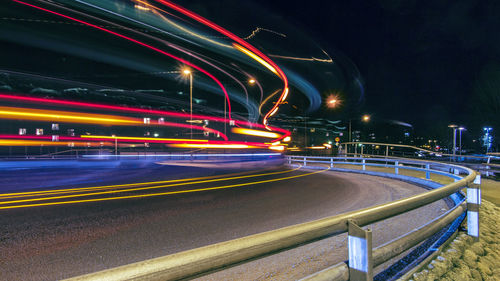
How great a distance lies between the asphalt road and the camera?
3492 millimetres

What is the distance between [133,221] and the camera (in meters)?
5.21

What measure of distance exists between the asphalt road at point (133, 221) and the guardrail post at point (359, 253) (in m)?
2.66

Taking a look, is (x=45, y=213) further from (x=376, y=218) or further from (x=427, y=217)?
(x=427, y=217)

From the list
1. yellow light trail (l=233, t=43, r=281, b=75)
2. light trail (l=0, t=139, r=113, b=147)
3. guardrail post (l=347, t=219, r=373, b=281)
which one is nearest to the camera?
guardrail post (l=347, t=219, r=373, b=281)

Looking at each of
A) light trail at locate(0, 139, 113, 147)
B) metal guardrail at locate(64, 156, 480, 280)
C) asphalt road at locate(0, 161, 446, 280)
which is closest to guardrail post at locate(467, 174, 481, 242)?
metal guardrail at locate(64, 156, 480, 280)

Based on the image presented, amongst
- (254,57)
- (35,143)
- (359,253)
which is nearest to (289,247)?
(359,253)

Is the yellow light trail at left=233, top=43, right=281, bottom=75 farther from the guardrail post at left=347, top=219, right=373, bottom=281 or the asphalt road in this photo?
the guardrail post at left=347, top=219, right=373, bottom=281

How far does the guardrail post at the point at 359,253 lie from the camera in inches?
72.6

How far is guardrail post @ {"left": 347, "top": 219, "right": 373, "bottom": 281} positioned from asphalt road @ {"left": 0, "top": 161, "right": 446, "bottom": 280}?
266 centimetres

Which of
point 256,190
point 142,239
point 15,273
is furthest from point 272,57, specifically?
point 15,273

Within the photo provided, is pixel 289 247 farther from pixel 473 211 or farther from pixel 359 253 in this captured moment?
pixel 473 211

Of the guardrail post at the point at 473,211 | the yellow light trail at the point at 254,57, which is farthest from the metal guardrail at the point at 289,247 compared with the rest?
the yellow light trail at the point at 254,57

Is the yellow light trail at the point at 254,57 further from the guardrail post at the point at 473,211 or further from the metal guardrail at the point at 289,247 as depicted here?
the metal guardrail at the point at 289,247

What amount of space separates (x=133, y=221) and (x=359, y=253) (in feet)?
15.8
